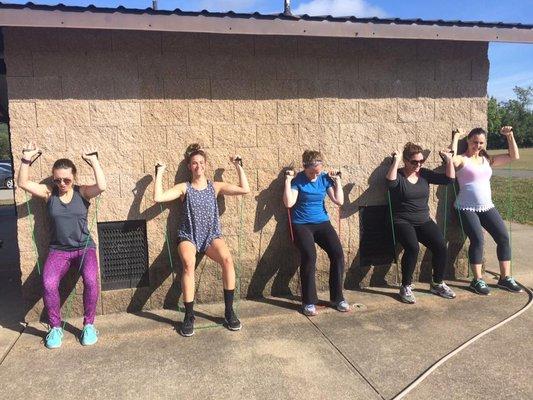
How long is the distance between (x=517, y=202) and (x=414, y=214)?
885 cm

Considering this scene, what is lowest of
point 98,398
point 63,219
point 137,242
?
point 98,398

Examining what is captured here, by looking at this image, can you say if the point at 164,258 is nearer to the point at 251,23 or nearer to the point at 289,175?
the point at 289,175

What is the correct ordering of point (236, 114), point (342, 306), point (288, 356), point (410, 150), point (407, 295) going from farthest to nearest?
point (410, 150) → point (407, 295) → point (236, 114) → point (342, 306) → point (288, 356)

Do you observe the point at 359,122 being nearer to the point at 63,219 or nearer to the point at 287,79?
the point at 287,79

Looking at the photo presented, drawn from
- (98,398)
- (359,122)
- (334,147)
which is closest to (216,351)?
(98,398)

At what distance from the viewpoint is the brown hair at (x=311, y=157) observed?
456 centimetres

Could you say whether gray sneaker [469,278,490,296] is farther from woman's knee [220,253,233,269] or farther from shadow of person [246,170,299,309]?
woman's knee [220,253,233,269]

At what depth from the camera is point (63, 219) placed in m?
4.03

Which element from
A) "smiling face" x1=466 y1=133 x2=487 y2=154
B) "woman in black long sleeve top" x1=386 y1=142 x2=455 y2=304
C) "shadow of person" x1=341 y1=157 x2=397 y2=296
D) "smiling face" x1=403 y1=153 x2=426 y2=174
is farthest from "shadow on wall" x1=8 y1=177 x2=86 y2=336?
"smiling face" x1=466 y1=133 x2=487 y2=154

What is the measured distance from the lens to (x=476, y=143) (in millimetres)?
4996

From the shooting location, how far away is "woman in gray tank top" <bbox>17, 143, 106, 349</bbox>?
3949 mm

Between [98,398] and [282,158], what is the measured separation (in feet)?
8.79

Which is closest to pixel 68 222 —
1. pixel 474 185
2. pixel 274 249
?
pixel 274 249

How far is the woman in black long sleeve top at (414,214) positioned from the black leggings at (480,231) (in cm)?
38
